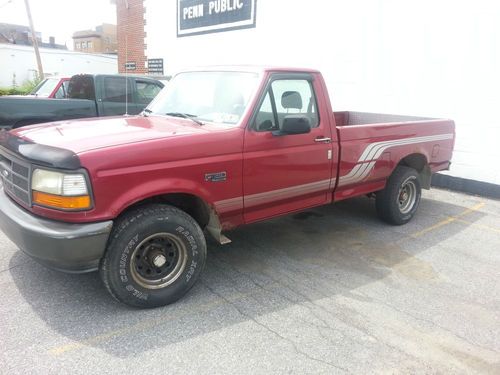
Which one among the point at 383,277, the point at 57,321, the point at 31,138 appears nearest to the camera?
the point at 57,321

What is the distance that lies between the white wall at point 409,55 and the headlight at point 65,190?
6.71 metres

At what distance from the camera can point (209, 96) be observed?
164 inches

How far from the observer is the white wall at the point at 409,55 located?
7.12 metres

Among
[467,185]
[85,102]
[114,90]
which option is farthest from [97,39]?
Result: [467,185]

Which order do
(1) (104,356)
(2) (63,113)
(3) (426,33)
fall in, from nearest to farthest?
(1) (104,356)
(3) (426,33)
(2) (63,113)

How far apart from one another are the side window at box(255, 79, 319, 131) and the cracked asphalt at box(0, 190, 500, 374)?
1.42 metres

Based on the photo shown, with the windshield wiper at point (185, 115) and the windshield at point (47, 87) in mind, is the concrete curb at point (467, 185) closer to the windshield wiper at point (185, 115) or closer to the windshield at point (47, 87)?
the windshield wiper at point (185, 115)

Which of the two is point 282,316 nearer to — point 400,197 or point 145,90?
point 400,197

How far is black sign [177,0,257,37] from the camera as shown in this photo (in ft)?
36.0

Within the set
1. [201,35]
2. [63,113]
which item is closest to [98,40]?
[201,35]

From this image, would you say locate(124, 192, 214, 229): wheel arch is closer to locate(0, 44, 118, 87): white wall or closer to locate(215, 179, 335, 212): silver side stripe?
locate(215, 179, 335, 212): silver side stripe

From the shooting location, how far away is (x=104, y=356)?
2791 millimetres

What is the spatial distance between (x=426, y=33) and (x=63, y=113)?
268 inches

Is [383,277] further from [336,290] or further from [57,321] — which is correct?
[57,321]
